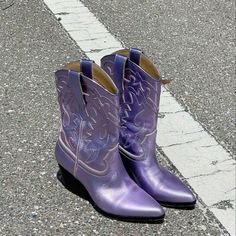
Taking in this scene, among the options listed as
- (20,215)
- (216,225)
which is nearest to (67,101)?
(20,215)

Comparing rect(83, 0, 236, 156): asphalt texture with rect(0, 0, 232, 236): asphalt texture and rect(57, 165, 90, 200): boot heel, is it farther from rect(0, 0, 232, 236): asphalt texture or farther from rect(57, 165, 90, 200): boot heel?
rect(57, 165, 90, 200): boot heel

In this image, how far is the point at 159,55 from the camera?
4.10 m

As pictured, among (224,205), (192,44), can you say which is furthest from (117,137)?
(192,44)

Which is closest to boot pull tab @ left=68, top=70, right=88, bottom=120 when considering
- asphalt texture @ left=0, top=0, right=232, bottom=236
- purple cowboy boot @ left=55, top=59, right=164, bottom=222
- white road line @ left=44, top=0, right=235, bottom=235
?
purple cowboy boot @ left=55, top=59, right=164, bottom=222

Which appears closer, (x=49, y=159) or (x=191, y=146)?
(x=49, y=159)

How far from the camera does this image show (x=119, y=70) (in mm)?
2398

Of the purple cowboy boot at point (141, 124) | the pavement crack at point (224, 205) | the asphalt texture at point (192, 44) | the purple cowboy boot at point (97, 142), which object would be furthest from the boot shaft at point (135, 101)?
the asphalt texture at point (192, 44)

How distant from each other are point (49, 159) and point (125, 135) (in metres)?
0.49

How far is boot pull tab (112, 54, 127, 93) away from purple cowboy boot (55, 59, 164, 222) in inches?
4.8

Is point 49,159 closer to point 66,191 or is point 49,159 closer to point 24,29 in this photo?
point 66,191

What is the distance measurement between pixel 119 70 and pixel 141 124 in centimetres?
24

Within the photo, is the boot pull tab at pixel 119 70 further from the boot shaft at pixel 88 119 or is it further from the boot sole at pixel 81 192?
the boot sole at pixel 81 192

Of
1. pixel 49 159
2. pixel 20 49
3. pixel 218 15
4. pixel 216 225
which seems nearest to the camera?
pixel 216 225

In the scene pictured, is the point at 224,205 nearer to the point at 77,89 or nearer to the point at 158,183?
the point at 158,183
